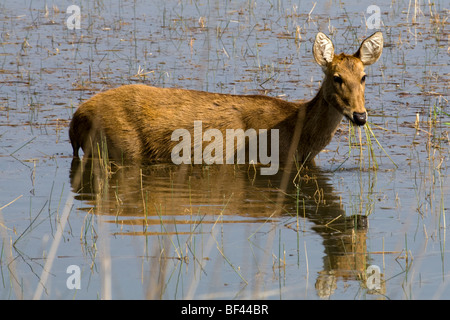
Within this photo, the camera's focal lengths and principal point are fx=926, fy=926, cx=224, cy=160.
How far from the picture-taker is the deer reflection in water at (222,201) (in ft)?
23.3

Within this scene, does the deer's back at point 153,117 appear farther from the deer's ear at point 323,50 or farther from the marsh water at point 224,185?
the deer's ear at point 323,50

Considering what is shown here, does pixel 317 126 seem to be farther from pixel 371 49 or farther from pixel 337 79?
pixel 371 49

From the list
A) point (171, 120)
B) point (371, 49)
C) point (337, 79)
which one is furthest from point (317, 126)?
point (171, 120)

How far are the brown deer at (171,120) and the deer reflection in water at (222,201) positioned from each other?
26 cm

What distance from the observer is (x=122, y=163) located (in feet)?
33.7

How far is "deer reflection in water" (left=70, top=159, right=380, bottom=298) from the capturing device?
280 inches

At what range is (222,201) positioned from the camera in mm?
8633

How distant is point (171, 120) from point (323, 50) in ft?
6.10

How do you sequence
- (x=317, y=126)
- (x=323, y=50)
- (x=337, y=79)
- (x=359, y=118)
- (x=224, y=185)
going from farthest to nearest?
(x=317, y=126)
(x=323, y=50)
(x=337, y=79)
(x=224, y=185)
(x=359, y=118)

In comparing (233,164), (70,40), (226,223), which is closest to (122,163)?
(233,164)

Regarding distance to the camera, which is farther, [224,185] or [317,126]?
[317,126]

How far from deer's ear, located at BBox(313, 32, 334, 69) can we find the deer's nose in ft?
3.02

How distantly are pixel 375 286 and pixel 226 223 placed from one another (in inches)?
73.5

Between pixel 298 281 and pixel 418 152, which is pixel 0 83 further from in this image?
pixel 298 281
